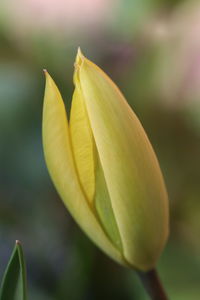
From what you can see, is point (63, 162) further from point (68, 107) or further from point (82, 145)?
point (68, 107)

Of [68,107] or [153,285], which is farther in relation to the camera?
[68,107]

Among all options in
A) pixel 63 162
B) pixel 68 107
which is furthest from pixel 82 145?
pixel 68 107

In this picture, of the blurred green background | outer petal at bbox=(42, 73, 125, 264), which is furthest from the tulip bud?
the blurred green background

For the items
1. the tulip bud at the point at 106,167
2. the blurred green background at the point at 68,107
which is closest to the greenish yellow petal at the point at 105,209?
the tulip bud at the point at 106,167

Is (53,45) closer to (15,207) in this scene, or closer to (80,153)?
(15,207)

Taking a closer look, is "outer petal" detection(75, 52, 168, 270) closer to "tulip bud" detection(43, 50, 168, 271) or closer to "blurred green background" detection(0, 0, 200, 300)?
"tulip bud" detection(43, 50, 168, 271)

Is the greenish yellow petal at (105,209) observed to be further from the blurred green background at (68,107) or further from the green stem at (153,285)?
the blurred green background at (68,107)

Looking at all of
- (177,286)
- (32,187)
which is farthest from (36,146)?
(177,286)
